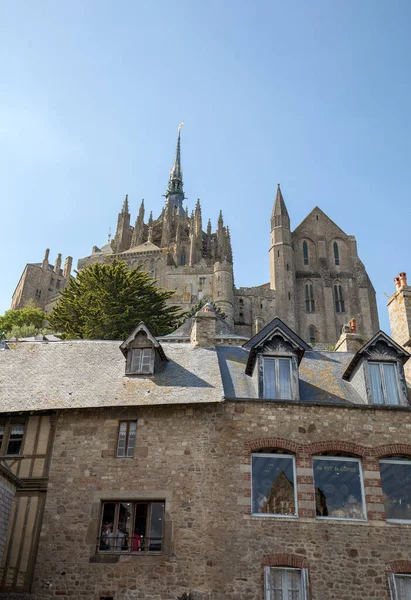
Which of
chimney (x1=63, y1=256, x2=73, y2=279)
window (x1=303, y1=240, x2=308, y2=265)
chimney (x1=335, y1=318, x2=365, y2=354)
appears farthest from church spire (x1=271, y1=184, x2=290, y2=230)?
chimney (x1=335, y1=318, x2=365, y2=354)

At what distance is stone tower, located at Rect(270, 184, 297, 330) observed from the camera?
215ft

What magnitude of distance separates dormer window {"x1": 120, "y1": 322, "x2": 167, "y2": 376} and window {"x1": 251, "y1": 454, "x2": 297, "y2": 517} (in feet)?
12.1

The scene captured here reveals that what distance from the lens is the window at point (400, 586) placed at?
11.9 metres

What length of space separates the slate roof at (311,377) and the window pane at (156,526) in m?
2.88

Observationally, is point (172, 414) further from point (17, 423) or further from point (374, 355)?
point (374, 355)

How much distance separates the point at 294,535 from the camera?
40.9 feet

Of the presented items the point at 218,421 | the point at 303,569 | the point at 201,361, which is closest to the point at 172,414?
the point at 218,421

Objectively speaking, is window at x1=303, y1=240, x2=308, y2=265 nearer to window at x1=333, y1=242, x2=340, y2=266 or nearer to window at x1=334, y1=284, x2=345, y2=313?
window at x1=333, y1=242, x2=340, y2=266

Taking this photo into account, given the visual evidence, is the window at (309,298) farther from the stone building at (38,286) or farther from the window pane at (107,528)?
the window pane at (107,528)

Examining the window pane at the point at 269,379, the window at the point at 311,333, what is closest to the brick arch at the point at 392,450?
the window pane at the point at 269,379

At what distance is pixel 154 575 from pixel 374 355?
23.8ft

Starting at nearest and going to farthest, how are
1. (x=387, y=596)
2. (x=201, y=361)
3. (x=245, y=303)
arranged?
(x=387, y=596) → (x=201, y=361) → (x=245, y=303)

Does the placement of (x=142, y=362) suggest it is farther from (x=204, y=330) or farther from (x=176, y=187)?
(x=176, y=187)

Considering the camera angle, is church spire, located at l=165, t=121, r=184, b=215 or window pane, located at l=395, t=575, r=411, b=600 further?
church spire, located at l=165, t=121, r=184, b=215
